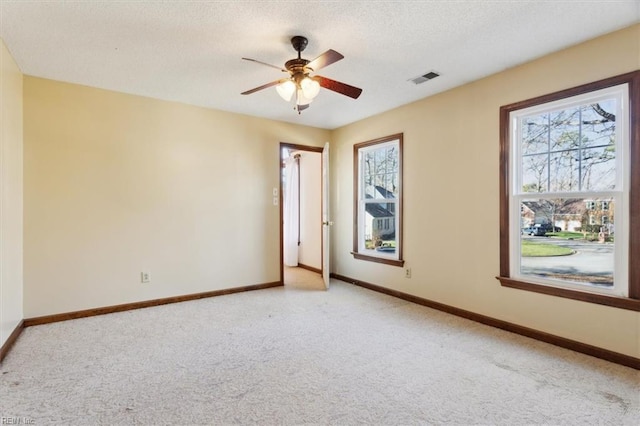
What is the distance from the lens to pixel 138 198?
378 cm

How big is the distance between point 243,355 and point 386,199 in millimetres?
2844

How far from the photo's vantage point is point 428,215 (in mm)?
3875

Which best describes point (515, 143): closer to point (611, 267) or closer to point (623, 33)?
point (623, 33)

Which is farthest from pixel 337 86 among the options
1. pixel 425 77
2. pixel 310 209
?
pixel 310 209

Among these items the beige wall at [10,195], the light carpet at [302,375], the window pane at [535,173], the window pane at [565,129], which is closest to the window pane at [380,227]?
the light carpet at [302,375]

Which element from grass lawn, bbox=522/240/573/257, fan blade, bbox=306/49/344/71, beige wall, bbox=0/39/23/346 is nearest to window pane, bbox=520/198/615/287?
grass lawn, bbox=522/240/573/257

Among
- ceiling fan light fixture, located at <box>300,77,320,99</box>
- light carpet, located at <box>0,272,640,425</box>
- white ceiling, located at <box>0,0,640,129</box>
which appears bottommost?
light carpet, located at <box>0,272,640,425</box>

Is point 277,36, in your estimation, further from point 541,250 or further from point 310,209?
point 310,209

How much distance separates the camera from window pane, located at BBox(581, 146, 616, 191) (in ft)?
8.23

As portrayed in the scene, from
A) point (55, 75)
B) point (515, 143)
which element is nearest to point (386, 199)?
point (515, 143)

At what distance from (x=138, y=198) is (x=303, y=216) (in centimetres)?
323

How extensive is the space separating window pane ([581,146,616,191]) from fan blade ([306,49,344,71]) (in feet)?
7.17

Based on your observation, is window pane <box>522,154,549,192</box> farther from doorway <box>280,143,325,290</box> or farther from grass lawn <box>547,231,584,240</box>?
doorway <box>280,143,325,290</box>

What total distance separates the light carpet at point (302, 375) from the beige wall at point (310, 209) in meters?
2.63
